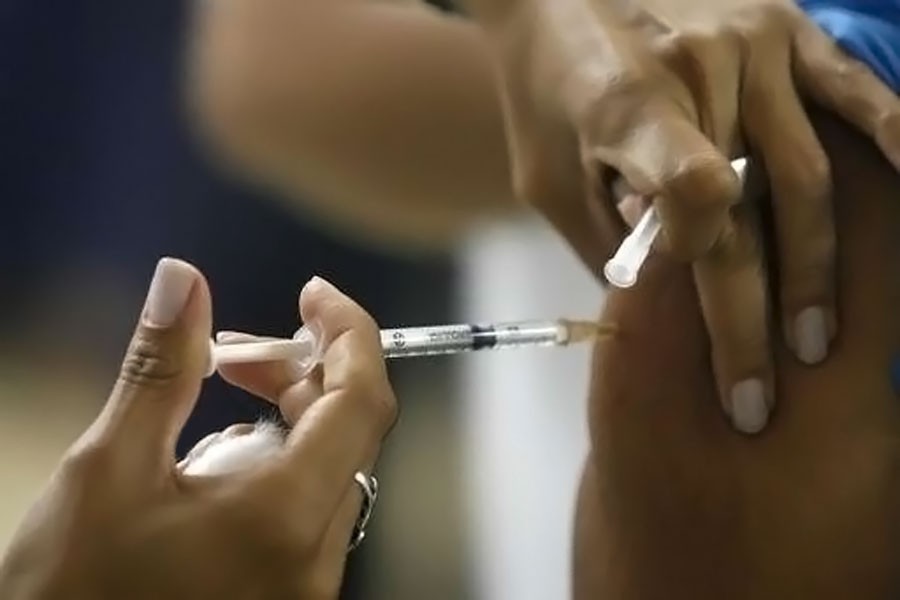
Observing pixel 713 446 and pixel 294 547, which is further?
pixel 713 446

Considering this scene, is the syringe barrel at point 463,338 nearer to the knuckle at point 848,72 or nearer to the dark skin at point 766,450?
the dark skin at point 766,450

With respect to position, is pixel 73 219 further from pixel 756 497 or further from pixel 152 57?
pixel 756 497

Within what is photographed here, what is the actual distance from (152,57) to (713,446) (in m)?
0.57

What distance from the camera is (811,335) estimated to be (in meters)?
0.77

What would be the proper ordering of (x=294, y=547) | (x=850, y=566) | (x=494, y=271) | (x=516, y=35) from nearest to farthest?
(x=294, y=547), (x=850, y=566), (x=516, y=35), (x=494, y=271)

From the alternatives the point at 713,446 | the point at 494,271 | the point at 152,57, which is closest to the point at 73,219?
the point at 152,57

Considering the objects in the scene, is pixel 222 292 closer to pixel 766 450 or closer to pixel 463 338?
pixel 463 338

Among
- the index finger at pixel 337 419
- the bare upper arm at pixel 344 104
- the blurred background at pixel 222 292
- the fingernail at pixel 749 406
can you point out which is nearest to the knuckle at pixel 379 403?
the index finger at pixel 337 419

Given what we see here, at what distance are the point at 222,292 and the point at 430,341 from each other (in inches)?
13.8

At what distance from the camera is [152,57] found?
1111 millimetres

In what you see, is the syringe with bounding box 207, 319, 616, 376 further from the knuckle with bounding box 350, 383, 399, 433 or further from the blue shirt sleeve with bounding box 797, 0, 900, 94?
the blue shirt sleeve with bounding box 797, 0, 900, 94

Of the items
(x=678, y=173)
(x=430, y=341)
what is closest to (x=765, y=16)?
(x=678, y=173)

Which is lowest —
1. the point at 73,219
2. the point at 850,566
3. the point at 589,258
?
the point at 850,566

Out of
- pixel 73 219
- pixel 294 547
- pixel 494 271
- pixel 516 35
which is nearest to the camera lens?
pixel 294 547
